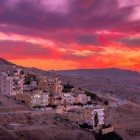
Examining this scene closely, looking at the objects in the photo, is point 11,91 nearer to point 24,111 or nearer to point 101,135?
point 24,111

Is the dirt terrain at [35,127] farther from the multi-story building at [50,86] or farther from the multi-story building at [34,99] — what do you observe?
the multi-story building at [50,86]

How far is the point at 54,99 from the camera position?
8150 cm

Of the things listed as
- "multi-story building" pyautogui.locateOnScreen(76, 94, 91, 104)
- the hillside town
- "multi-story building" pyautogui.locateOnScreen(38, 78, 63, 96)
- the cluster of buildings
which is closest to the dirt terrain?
the hillside town

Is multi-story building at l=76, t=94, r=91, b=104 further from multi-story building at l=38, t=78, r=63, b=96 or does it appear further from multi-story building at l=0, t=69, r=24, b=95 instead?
multi-story building at l=0, t=69, r=24, b=95

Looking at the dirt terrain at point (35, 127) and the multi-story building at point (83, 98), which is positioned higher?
the multi-story building at point (83, 98)

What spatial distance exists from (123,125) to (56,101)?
447 inches

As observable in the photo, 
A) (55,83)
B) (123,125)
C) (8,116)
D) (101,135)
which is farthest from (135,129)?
(8,116)

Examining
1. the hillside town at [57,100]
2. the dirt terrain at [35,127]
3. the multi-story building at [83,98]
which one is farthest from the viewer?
the multi-story building at [83,98]

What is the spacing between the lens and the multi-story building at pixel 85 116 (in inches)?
2899

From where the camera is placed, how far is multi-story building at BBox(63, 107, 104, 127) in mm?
73625

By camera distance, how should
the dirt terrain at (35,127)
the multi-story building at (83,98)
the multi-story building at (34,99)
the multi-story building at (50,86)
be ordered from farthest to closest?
1. the multi-story building at (50,86)
2. the multi-story building at (83,98)
3. the multi-story building at (34,99)
4. the dirt terrain at (35,127)

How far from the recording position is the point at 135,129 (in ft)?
265

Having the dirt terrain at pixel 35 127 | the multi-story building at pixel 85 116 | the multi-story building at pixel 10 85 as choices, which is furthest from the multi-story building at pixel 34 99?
the multi-story building at pixel 85 116

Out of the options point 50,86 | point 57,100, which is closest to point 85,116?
point 57,100
